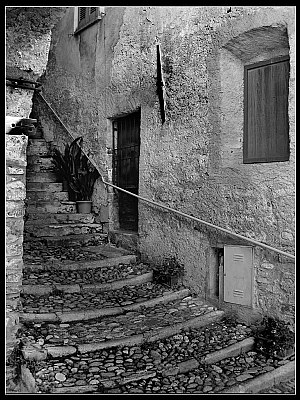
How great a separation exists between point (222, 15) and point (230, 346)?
3.33 meters

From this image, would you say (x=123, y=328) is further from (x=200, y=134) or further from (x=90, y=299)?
(x=200, y=134)

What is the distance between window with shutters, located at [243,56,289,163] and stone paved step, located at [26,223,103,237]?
2.83 metres

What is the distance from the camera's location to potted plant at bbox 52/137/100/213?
A: 7.17m

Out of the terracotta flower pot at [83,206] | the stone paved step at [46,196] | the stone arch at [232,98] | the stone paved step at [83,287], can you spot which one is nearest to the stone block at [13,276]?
the stone paved step at [83,287]

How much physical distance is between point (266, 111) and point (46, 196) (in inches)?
151

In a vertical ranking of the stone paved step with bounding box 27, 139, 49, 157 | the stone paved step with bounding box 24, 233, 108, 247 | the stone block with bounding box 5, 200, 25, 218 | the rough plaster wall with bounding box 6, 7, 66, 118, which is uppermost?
the rough plaster wall with bounding box 6, 7, 66, 118

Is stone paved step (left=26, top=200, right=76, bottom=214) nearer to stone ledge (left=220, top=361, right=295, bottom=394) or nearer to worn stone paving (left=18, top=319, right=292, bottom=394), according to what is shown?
worn stone paving (left=18, top=319, right=292, bottom=394)

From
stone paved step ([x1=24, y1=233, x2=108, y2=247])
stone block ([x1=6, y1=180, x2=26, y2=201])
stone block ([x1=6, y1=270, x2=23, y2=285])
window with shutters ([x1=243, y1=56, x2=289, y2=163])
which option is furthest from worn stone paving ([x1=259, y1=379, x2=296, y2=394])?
stone paved step ([x1=24, y1=233, x2=108, y2=247])

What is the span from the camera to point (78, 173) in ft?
23.8

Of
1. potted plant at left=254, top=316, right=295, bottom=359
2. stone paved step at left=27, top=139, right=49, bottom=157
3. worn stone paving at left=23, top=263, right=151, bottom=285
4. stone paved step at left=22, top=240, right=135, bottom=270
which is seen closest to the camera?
potted plant at left=254, top=316, right=295, bottom=359

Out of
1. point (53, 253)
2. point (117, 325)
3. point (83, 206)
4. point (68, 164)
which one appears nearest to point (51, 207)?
point (83, 206)
